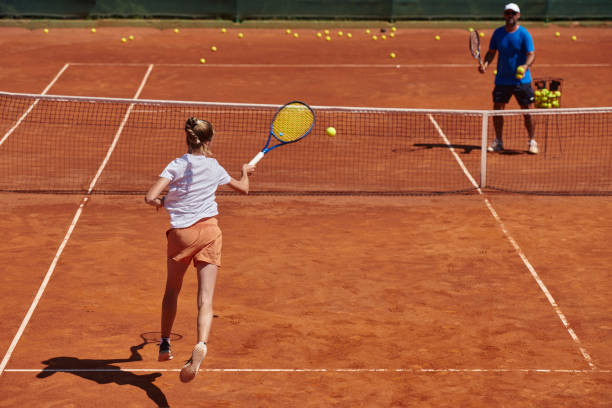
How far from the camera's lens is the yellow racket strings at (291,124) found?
7.07m

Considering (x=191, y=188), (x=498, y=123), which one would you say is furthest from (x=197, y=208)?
(x=498, y=123)

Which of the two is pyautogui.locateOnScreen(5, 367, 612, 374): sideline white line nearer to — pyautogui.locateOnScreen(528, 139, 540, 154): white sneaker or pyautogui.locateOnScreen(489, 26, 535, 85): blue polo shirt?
pyautogui.locateOnScreen(489, 26, 535, 85): blue polo shirt

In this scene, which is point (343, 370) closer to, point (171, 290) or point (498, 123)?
point (171, 290)

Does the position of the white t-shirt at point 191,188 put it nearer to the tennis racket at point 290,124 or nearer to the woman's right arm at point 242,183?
the woman's right arm at point 242,183

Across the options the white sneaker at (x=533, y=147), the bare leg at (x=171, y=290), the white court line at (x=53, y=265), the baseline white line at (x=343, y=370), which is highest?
the bare leg at (x=171, y=290)

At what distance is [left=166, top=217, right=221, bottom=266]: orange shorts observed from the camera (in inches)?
226

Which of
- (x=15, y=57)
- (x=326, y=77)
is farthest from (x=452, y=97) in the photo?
(x=15, y=57)

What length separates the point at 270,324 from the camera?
23.7ft

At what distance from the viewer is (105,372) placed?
634 centimetres

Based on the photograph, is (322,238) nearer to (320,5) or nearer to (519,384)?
(519,384)

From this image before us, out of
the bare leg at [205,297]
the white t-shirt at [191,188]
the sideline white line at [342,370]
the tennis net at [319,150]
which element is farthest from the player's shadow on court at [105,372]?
the tennis net at [319,150]

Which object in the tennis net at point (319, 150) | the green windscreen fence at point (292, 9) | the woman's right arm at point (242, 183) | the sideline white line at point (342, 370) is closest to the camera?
the woman's right arm at point (242, 183)

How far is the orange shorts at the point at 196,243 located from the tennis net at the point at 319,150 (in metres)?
5.67

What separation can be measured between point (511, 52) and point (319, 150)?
10.3 ft
